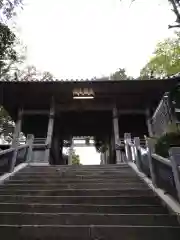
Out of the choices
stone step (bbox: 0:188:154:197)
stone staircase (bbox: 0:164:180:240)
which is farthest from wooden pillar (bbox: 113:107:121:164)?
stone step (bbox: 0:188:154:197)

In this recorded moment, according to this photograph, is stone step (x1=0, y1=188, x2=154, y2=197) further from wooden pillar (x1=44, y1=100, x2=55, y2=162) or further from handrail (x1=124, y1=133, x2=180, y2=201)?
wooden pillar (x1=44, y1=100, x2=55, y2=162)

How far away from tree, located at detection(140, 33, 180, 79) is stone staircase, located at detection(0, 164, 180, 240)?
13369 millimetres

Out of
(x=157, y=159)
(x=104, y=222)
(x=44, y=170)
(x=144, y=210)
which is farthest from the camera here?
(x=44, y=170)

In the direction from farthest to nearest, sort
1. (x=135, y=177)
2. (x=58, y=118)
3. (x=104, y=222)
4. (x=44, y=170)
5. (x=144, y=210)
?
(x=58, y=118) → (x=44, y=170) → (x=135, y=177) → (x=144, y=210) → (x=104, y=222)

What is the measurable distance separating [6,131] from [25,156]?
13.5 metres

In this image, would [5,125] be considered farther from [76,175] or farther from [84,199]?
[84,199]

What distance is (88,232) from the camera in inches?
137

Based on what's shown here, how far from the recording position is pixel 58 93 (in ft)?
41.1

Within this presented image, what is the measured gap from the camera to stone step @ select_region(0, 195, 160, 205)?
16.2 ft

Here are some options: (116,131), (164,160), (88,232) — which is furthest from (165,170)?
(116,131)

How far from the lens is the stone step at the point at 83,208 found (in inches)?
174

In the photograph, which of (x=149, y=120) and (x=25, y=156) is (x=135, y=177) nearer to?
(x=25, y=156)

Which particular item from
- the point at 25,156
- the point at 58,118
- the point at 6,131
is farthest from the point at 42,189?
the point at 6,131

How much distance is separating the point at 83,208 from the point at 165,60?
17.3 m
